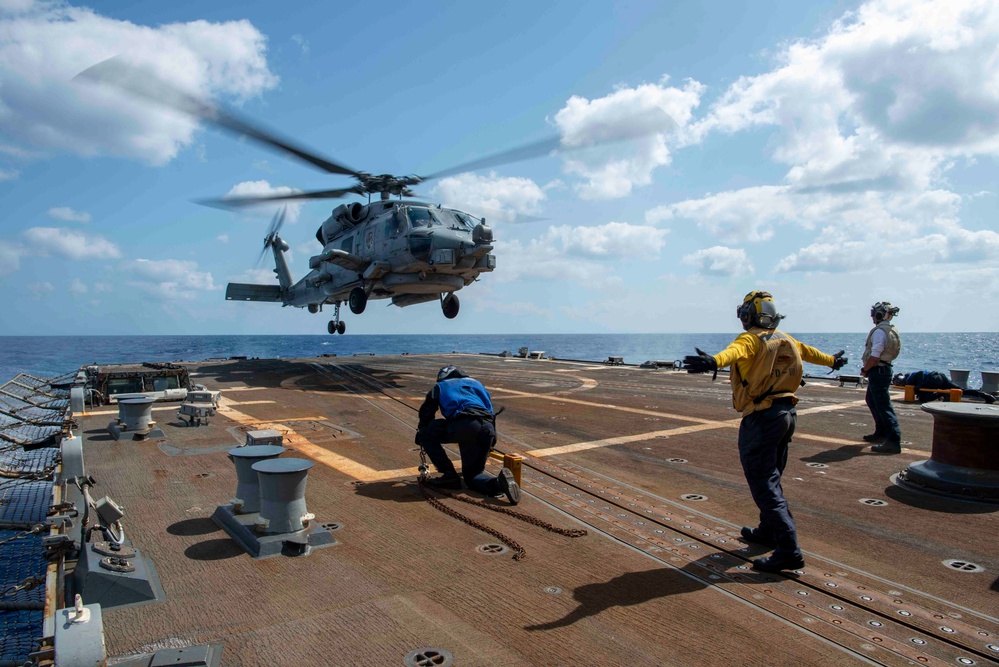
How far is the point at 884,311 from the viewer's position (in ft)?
28.0

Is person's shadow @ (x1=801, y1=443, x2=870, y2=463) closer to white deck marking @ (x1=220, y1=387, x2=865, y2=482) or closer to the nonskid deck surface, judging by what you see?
the nonskid deck surface

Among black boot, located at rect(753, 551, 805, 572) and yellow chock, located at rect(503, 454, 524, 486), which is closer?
black boot, located at rect(753, 551, 805, 572)

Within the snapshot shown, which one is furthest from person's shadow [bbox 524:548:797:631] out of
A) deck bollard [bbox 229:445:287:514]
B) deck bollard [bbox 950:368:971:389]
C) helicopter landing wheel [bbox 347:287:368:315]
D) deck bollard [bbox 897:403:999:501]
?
helicopter landing wheel [bbox 347:287:368:315]

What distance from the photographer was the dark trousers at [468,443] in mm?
6340

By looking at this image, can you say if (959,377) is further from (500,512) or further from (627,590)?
(627,590)

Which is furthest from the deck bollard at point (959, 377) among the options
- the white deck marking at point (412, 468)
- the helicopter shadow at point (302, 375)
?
the helicopter shadow at point (302, 375)

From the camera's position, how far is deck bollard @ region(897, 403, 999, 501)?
6.23 meters

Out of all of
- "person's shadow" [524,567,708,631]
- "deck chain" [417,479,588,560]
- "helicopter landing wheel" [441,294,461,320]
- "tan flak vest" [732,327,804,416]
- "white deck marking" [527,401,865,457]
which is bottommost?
"person's shadow" [524,567,708,631]

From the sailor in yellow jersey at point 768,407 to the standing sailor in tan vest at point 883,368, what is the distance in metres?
4.81

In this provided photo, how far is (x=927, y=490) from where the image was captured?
659cm

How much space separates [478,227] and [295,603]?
49.3ft

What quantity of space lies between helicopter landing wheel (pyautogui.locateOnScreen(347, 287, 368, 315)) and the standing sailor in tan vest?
592 inches

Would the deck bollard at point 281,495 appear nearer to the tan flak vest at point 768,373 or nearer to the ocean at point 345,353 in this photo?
Answer: the tan flak vest at point 768,373

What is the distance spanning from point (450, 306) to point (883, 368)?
14.5 metres
